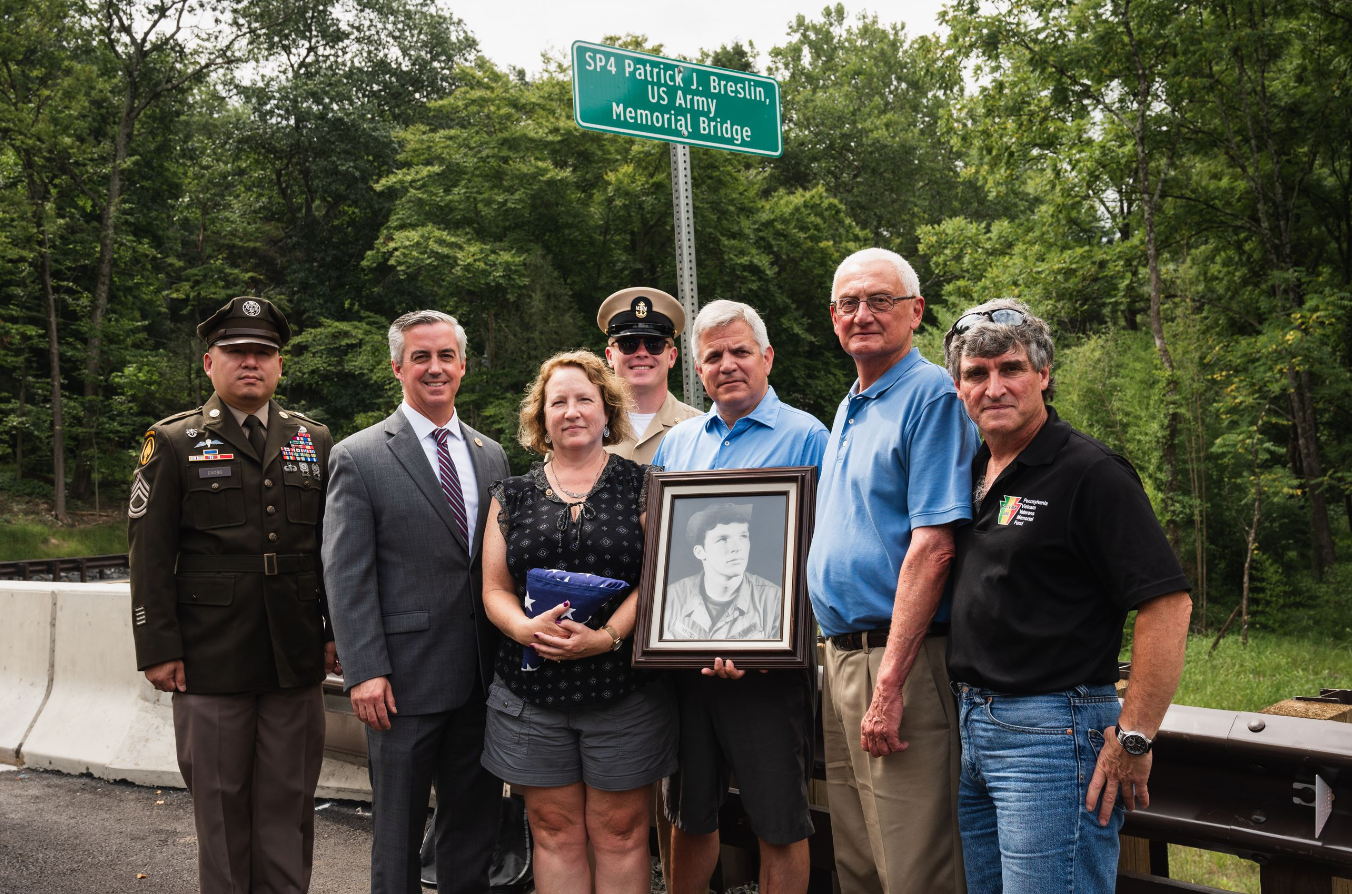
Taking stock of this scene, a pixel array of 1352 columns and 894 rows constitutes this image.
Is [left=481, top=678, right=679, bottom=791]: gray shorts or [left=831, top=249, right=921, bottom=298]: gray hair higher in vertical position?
[left=831, top=249, right=921, bottom=298]: gray hair

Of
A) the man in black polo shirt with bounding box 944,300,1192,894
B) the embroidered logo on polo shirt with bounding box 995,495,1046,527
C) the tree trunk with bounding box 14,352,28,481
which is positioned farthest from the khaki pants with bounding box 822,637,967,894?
the tree trunk with bounding box 14,352,28,481

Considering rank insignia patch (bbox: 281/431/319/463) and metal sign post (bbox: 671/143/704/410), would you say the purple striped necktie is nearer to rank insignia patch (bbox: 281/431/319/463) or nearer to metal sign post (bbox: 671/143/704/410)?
rank insignia patch (bbox: 281/431/319/463)

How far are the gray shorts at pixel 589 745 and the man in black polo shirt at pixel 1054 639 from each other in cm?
112

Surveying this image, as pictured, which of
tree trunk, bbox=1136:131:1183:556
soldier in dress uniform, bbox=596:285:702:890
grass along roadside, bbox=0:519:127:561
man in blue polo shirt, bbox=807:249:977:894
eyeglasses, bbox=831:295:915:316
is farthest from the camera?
grass along roadside, bbox=0:519:127:561

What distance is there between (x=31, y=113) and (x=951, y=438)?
122ft

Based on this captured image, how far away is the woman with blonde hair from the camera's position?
3.34 meters

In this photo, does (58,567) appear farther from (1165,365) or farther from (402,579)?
(1165,365)

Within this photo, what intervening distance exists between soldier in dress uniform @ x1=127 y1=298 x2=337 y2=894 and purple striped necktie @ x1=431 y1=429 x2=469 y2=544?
67 cm

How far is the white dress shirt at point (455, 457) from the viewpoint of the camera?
403cm

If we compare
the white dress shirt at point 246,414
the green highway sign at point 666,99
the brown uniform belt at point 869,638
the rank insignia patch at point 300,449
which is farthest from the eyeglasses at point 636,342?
the brown uniform belt at point 869,638

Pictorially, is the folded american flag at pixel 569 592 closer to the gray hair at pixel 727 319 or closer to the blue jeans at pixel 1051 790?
the gray hair at pixel 727 319

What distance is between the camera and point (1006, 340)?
2693mm

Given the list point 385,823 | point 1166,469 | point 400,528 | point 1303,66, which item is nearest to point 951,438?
point 400,528

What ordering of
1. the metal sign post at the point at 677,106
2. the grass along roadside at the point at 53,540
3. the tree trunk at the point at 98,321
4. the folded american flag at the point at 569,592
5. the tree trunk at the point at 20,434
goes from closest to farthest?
the folded american flag at the point at 569,592 → the metal sign post at the point at 677,106 → the grass along roadside at the point at 53,540 → the tree trunk at the point at 20,434 → the tree trunk at the point at 98,321
